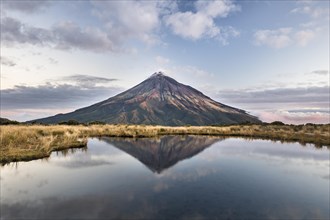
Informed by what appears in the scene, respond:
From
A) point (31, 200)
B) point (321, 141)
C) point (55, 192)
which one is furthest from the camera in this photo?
point (321, 141)

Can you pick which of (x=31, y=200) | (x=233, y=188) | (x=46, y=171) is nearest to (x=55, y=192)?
(x=31, y=200)

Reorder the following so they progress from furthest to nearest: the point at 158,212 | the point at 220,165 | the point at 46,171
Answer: the point at 220,165
the point at 46,171
the point at 158,212

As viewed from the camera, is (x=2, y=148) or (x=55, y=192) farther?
(x=2, y=148)

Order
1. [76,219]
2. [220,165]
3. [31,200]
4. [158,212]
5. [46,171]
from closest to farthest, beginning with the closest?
[76,219]
[158,212]
[31,200]
[46,171]
[220,165]

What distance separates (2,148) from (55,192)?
36.7 feet

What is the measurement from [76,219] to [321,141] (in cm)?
3052

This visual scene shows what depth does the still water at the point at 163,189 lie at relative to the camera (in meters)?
8.41

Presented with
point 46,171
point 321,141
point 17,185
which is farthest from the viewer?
point 321,141

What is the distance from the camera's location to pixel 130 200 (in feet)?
31.4

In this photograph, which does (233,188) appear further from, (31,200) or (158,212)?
(31,200)

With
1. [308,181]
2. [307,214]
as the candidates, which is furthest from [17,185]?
[308,181]

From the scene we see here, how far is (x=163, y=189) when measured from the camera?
11148 mm

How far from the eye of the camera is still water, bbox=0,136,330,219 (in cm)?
841

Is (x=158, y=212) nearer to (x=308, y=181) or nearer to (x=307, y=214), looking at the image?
(x=307, y=214)
